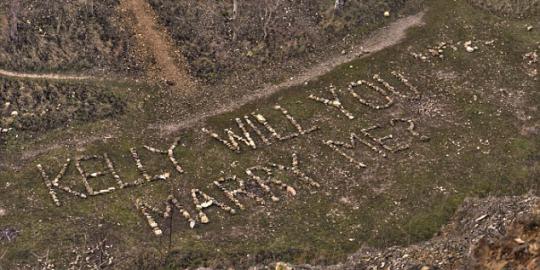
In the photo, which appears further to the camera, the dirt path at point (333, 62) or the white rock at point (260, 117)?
the dirt path at point (333, 62)

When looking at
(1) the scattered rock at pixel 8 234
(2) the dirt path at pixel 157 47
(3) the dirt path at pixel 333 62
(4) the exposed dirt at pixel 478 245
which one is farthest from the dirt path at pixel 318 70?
(4) the exposed dirt at pixel 478 245

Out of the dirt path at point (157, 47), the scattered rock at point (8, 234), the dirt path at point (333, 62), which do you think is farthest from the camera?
the dirt path at point (157, 47)

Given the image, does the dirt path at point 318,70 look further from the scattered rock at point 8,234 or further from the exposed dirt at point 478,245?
the exposed dirt at point 478,245

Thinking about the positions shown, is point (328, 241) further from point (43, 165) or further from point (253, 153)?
point (43, 165)

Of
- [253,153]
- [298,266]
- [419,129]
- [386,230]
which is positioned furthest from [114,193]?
[419,129]

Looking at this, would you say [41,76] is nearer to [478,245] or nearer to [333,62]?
[333,62]
